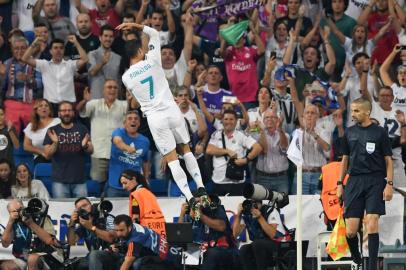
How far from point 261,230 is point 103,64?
18.4 feet

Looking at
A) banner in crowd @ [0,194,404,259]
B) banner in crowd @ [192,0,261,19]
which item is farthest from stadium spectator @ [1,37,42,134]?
banner in crowd @ [192,0,261,19]

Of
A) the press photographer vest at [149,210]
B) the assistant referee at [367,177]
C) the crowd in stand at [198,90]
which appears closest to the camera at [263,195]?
the crowd in stand at [198,90]

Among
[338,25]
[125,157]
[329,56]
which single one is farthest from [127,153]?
[338,25]

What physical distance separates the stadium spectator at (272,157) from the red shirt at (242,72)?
1434 millimetres

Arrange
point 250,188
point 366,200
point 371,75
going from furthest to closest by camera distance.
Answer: point 371,75, point 250,188, point 366,200

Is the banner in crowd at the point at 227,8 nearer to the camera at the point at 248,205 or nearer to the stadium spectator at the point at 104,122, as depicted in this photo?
the stadium spectator at the point at 104,122

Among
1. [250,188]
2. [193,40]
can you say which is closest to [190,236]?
[250,188]

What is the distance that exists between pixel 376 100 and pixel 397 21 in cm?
202

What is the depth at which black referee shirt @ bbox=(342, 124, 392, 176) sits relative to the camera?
1895cm

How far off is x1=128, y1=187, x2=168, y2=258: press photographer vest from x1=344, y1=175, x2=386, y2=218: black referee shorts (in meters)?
3.05

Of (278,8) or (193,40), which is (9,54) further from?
(278,8)

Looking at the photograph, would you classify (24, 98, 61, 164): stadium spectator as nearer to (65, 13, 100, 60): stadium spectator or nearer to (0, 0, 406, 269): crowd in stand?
(0, 0, 406, 269): crowd in stand

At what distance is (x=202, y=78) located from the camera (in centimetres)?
2488

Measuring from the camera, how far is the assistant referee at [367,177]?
1894cm
